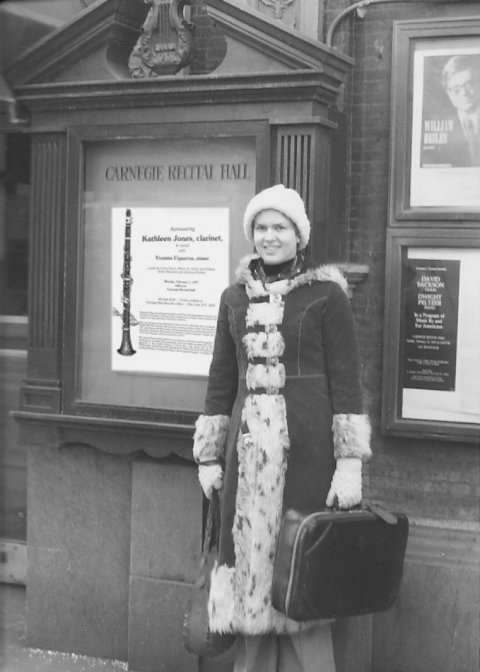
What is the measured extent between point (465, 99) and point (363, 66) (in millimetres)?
512

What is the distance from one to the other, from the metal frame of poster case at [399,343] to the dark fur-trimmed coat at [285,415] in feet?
2.51

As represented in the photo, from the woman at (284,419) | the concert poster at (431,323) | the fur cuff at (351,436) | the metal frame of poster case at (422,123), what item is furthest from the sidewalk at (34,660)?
the metal frame of poster case at (422,123)

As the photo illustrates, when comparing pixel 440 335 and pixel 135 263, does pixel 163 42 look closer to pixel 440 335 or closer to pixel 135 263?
pixel 135 263

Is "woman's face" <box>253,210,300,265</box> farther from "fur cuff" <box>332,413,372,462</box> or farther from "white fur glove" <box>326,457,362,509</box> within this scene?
"white fur glove" <box>326,457,362,509</box>

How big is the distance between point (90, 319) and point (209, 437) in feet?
3.60

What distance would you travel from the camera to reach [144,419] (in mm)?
5512

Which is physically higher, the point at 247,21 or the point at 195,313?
the point at 247,21

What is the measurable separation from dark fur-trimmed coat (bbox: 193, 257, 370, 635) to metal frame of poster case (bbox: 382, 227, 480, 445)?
30.1 inches

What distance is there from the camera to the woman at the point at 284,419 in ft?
15.3

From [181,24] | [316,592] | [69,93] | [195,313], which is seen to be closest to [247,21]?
[181,24]

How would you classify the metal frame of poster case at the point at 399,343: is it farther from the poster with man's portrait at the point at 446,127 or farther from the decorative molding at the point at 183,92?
the decorative molding at the point at 183,92

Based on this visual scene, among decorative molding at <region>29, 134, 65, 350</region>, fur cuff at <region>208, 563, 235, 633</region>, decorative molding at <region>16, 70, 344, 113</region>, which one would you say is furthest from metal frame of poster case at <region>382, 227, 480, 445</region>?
decorative molding at <region>29, 134, 65, 350</region>

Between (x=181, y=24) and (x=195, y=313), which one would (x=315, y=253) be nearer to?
(x=195, y=313)

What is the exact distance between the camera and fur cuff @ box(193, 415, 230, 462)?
193 inches
